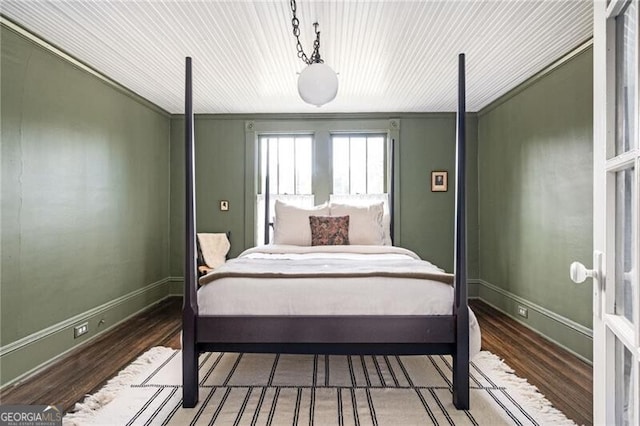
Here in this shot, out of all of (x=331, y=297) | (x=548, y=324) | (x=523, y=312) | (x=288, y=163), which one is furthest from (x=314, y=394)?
(x=288, y=163)

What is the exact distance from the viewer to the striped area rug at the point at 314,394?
2031 mm

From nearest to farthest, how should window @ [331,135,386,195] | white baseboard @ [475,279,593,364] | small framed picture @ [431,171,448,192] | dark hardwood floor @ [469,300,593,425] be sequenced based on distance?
dark hardwood floor @ [469,300,593,425] → white baseboard @ [475,279,593,364] → small framed picture @ [431,171,448,192] → window @ [331,135,386,195]

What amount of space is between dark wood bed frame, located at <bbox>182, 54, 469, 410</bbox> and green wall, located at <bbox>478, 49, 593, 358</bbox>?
149 cm

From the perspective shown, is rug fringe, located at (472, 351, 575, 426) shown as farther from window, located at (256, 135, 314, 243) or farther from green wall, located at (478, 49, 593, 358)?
window, located at (256, 135, 314, 243)

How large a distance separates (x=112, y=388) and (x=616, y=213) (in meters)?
2.65

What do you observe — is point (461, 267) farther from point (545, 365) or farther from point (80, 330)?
point (80, 330)

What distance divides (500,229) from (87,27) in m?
4.26

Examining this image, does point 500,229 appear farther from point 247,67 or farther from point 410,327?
point 247,67

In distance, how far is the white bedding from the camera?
2.09m

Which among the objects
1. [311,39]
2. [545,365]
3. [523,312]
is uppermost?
[311,39]

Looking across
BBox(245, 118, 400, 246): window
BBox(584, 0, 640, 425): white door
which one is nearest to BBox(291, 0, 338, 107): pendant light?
BBox(584, 0, 640, 425): white door

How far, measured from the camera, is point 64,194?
3.11 metres

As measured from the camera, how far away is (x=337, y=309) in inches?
82.5

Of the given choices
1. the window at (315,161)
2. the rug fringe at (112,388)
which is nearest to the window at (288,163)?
the window at (315,161)
